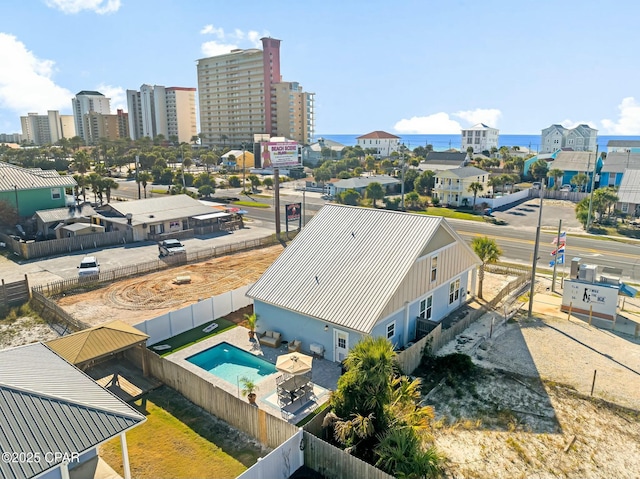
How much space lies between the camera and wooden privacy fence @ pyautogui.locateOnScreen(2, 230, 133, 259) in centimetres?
4497

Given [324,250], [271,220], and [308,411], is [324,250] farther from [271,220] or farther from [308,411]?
[271,220]

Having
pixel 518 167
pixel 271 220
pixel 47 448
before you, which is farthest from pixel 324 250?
pixel 518 167

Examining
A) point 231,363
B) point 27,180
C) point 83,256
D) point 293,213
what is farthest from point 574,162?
point 27,180

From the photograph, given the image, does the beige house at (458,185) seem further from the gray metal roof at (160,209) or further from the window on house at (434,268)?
the window on house at (434,268)

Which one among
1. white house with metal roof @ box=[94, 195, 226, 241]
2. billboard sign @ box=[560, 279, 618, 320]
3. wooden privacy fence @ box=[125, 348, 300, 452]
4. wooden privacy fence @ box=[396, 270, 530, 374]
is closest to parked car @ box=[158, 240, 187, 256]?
white house with metal roof @ box=[94, 195, 226, 241]

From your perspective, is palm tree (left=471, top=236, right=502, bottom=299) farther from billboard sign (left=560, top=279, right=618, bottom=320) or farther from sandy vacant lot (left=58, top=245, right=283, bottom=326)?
sandy vacant lot (left=58, top=245, right=283, bottom=326)

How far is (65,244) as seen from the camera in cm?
4700

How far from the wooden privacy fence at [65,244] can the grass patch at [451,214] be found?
137 ft

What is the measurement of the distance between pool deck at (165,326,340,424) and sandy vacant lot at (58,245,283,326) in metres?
6.32

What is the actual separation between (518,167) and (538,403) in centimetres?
10750

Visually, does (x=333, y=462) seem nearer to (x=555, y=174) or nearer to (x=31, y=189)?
(x=31, y=189)

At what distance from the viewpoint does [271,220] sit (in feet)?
216

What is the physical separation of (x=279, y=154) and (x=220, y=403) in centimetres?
4761

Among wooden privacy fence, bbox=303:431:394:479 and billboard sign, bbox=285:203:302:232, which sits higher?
billboard sign, bbox=285:203:302:232
